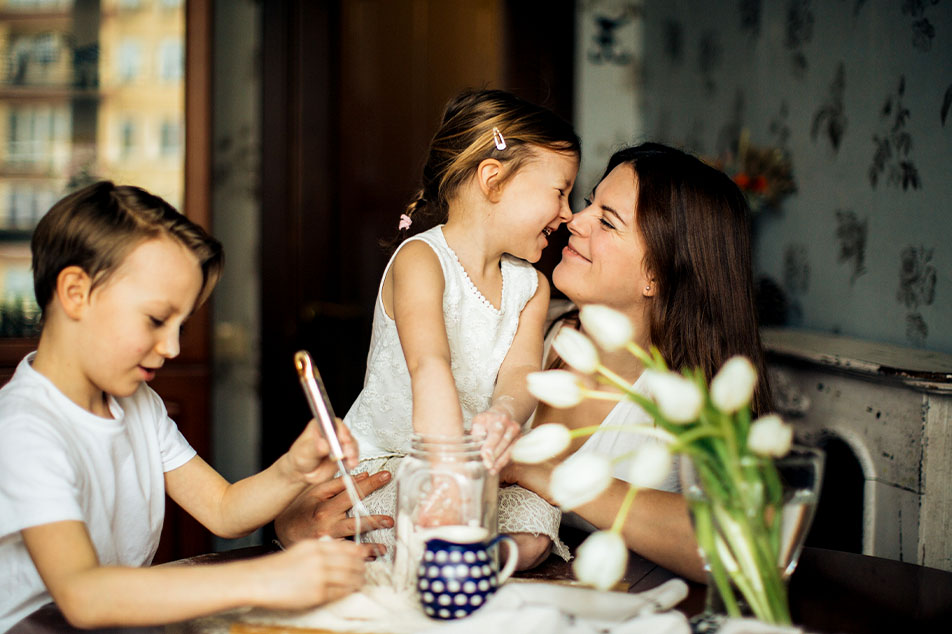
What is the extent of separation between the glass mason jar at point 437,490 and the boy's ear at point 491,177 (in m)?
0.73

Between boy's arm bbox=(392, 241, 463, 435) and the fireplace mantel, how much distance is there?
84 centimetres

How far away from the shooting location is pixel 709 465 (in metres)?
0.78

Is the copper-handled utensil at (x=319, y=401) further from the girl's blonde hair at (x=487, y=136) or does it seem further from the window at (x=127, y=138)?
the window at (x=127, y=138)

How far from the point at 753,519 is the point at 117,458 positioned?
0.79 m

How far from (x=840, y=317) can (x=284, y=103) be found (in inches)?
76.4

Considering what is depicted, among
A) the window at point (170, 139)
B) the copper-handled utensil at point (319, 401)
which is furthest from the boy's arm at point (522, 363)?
the window at point (170, 139)

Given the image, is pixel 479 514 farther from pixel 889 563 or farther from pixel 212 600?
pixel 889 563

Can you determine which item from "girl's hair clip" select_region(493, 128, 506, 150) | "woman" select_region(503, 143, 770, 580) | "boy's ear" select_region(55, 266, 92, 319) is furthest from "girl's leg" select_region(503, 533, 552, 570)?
"girl's hair clip" select_region(493, 128, 506, 150)

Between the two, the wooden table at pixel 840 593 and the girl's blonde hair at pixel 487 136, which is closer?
the wooden table at pixel 840 593

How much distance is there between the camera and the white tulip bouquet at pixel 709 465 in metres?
0.72

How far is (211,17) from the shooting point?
254cm

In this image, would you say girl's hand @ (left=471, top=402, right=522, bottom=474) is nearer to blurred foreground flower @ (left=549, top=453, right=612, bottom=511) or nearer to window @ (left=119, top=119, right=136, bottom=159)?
blurred foreground flower @ (left=549, top=453, right=612, bottom=511)

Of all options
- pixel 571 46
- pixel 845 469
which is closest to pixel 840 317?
pixel 845 469

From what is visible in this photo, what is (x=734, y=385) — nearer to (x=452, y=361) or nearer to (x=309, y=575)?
(x=309, y=575)
